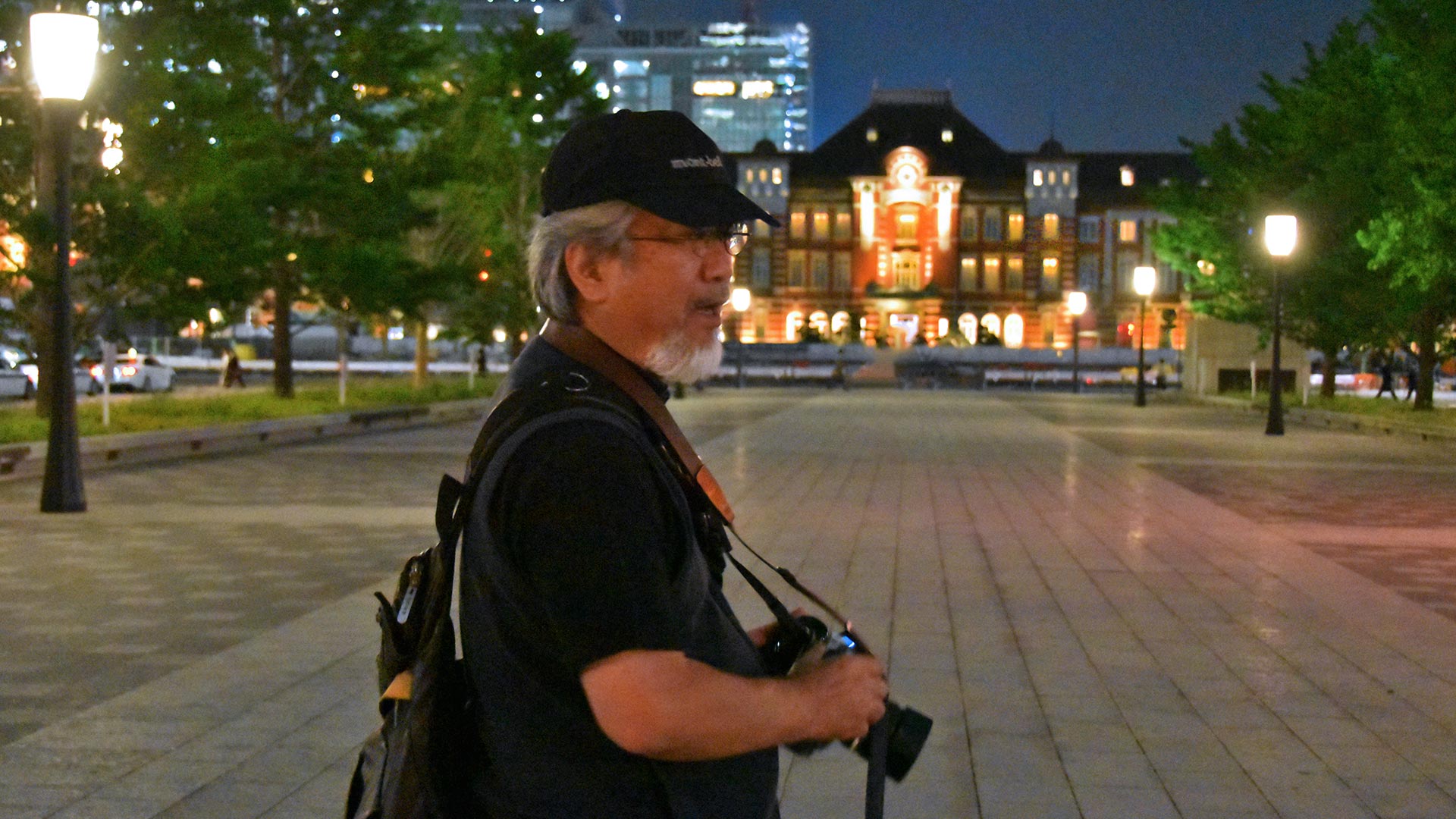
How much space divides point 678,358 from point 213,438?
66.7 ft

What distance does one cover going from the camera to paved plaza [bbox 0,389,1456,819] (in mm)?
5488

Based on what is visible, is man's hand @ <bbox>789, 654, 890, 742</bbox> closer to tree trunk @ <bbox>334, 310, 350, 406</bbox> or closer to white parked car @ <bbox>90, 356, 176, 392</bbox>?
tree trunk @ <bbox>334, 310, 350, 406</bbox>

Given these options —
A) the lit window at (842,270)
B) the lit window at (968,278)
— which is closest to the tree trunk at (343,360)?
the lit window at (842,270)

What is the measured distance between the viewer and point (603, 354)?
7.43ft

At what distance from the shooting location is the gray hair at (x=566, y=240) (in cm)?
226

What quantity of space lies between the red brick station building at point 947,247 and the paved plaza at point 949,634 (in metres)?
69.0

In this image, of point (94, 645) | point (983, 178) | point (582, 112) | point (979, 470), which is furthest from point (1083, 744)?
point (983, 178)

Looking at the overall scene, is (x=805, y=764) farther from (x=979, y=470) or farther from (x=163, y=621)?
(x=979, y=470)

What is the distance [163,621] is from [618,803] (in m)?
7.01

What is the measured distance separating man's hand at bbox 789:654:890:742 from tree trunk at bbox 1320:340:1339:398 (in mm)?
36966

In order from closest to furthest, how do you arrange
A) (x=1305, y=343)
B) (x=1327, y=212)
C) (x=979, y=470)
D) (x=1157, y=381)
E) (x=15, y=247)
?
(x=979, y=470), (x=15, y=247), (x=1327, y=212), (x=1305, y=343), (x=1157, y=381)

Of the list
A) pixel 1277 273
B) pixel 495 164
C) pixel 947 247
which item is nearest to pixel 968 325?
pixel 947 247

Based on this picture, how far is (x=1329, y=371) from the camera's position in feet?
130

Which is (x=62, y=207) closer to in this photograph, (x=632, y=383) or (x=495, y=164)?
(x=632, y=383)
